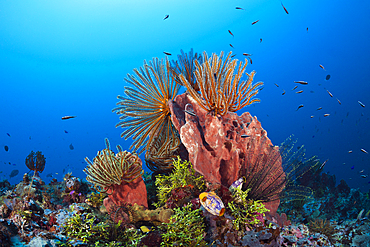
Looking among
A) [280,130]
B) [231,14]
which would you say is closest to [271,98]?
[280,130]

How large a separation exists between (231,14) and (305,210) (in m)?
62.7

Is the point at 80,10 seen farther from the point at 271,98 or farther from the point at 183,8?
the point at 271,98

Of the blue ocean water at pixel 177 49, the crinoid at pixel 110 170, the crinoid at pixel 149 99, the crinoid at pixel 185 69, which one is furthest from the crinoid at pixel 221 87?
the blue ocean water at pixel 177 49

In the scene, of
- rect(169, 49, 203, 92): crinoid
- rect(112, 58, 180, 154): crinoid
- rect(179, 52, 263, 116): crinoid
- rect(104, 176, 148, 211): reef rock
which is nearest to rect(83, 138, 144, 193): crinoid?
rect(104, 176, 148, 211): reef rock

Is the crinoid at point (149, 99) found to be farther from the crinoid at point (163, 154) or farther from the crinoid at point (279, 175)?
the crinoid at point (279, 175)

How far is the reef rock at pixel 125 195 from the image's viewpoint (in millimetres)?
5023

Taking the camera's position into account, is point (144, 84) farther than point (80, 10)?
No

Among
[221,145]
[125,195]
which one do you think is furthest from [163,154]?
[221,145]

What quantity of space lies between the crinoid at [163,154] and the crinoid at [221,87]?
70.7 inches

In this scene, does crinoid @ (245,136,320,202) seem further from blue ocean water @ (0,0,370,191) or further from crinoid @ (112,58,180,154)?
blue ocean water @ (0,0,370,191)

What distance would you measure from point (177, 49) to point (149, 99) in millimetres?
65089

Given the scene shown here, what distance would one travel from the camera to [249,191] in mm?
4070

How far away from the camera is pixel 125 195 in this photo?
5.07 m

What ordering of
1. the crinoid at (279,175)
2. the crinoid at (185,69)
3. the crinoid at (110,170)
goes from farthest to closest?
the crinoid at (185,69), the crinoid at (110,170), the crinoid at (279,175)
